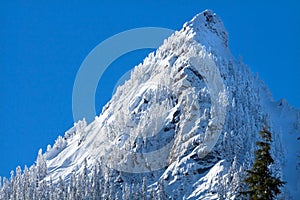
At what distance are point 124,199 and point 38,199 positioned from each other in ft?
85.8

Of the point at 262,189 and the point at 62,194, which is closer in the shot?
the point at 262,189

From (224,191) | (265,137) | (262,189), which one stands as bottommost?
(262,189)

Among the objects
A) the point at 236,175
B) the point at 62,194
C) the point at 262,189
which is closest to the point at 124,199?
the point at 62,194

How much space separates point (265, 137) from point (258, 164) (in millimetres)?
1644

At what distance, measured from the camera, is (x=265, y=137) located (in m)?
39.3

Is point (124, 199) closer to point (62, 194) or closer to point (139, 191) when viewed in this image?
point (139, 191)

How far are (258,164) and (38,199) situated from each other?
167 m

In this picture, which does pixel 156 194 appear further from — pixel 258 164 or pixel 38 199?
pixel 258 164

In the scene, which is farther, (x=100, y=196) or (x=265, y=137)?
(x=100, y=196)

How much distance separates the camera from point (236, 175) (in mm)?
189500

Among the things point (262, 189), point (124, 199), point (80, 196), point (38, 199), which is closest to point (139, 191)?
point (124, 199)

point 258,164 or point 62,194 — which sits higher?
point 62,194

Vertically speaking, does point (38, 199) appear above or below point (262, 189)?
above

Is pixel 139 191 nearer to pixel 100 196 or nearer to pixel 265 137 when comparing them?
pixel 100 196
